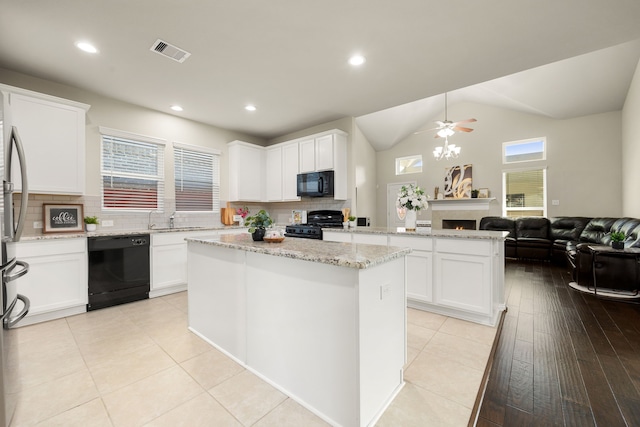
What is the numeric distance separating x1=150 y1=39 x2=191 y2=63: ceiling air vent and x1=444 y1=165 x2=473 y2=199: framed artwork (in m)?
7.24

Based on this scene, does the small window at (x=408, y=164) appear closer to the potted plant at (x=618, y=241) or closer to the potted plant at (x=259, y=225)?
the potted plant at (x=618, y=241)

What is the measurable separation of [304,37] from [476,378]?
10.5ft

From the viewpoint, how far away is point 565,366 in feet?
6.47

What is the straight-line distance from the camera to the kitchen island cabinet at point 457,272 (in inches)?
104

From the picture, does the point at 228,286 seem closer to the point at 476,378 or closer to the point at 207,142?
the point at 476,378

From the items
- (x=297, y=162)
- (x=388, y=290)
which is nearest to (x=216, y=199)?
(x=297, y=162)

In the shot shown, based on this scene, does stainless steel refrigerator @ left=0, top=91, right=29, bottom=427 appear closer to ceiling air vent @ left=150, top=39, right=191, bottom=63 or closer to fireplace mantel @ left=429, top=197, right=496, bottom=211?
ceiling air vent @ left=150, top=39, right=191, bottom=63

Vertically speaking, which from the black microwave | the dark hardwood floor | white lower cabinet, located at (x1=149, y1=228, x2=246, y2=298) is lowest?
the dark hardwood floor

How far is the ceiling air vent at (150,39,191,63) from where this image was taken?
2.60m

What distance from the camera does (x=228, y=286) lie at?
2143mm

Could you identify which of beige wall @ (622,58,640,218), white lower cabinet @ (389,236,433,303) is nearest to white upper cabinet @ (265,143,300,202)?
white lower cabinet @ (389,236,433,303)

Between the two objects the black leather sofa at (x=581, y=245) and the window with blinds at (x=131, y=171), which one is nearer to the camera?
the black leather sofa at (x=581, y=245)

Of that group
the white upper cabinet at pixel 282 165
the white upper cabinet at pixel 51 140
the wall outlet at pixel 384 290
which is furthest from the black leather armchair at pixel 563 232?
the white upper cabinet at pixel 51 140

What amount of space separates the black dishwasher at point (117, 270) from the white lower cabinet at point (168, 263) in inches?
3.5
